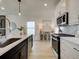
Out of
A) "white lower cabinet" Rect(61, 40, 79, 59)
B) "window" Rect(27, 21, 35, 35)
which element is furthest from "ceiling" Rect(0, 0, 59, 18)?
"white lower cabinet" Rect(61, 40, 79, 59)

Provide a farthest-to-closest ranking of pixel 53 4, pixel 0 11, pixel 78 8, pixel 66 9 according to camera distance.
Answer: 1. pixel 0 11
2. pixel 53 4
3. pixel 66 9
4. pixel 78 8

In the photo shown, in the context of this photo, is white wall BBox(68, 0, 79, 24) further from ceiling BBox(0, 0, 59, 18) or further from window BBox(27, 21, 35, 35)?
window BBox(27, 21, 35, 35)

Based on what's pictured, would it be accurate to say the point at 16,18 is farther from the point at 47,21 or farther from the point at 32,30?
the point at 47,21

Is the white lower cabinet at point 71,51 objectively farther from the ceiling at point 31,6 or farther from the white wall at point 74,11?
the ceiling at point 31,6

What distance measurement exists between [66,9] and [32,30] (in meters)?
7.60

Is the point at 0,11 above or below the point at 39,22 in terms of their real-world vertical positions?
above

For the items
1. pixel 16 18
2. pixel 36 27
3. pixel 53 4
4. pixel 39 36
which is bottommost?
pixel 39 36

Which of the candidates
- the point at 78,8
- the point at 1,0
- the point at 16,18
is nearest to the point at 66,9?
the point at 78,8

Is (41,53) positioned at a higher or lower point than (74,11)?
lower

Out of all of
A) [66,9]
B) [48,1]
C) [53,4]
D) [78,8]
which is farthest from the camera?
[53,4]

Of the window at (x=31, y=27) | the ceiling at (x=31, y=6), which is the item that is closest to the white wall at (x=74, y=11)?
the ceiling at (x=31, y=6)

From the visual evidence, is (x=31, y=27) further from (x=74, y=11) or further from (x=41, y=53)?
(x=74, y=11)

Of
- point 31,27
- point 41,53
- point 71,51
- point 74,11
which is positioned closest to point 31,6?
point 31,27

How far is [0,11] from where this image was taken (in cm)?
1096
